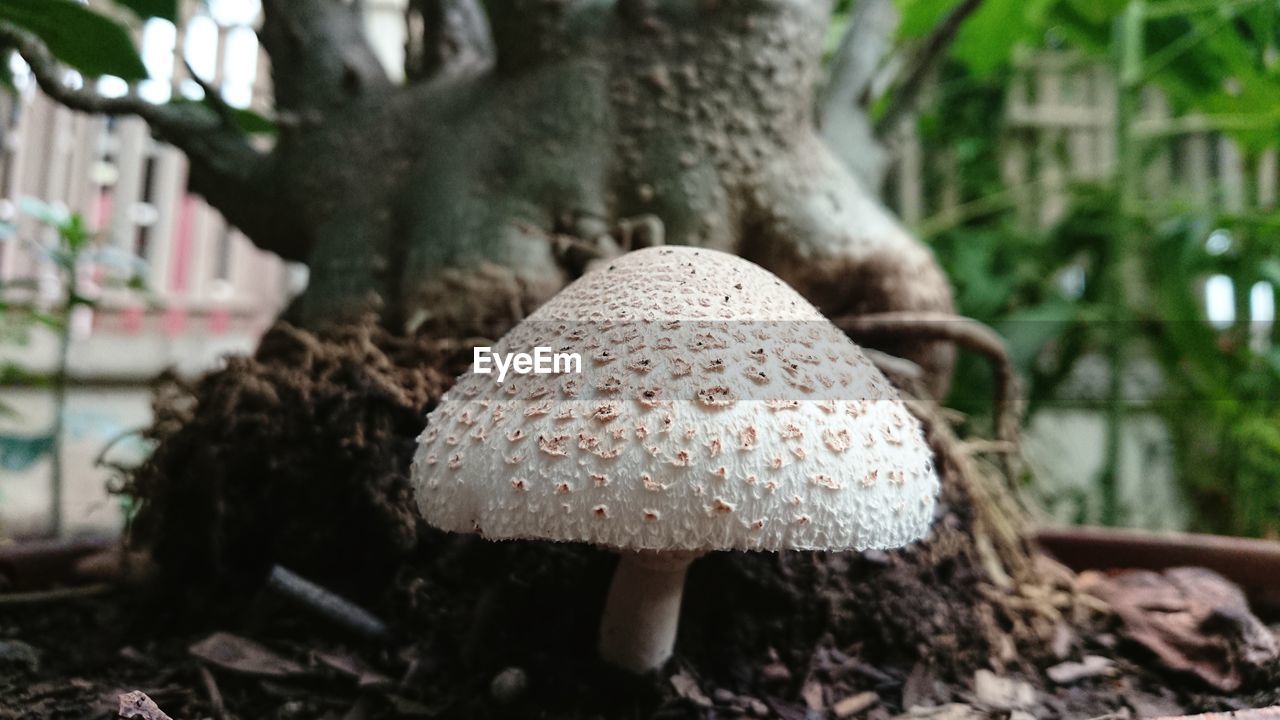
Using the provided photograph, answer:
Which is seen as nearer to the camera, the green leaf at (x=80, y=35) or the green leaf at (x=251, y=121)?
the green leaf at (x=80, y=35)

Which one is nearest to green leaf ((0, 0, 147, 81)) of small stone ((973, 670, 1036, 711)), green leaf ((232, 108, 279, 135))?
green leaf ((232, 108, 279, 135))

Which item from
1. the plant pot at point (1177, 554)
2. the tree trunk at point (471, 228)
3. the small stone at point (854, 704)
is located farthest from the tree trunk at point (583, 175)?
the small stone at point (854, 704)

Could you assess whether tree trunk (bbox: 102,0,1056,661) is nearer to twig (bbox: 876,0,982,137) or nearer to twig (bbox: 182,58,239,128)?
twig (bbox: 182,58,239,128)

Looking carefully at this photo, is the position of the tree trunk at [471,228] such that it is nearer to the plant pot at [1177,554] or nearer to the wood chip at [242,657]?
the wood chip at [242,657]

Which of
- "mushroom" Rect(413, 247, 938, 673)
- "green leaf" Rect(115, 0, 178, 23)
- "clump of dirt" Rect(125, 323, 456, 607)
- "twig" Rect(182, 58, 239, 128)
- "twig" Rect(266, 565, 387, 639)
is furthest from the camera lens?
"green leaf" Rect(115, 0, 178, 23)

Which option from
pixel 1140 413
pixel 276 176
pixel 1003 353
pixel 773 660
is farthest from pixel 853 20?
pixel 1140 413

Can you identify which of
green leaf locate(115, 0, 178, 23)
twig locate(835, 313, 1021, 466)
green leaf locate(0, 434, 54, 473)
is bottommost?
green leaf locate(0, 434, 54, 473)

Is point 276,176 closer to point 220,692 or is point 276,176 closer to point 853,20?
point 220,692

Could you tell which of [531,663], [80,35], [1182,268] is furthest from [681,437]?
[1182,268]
